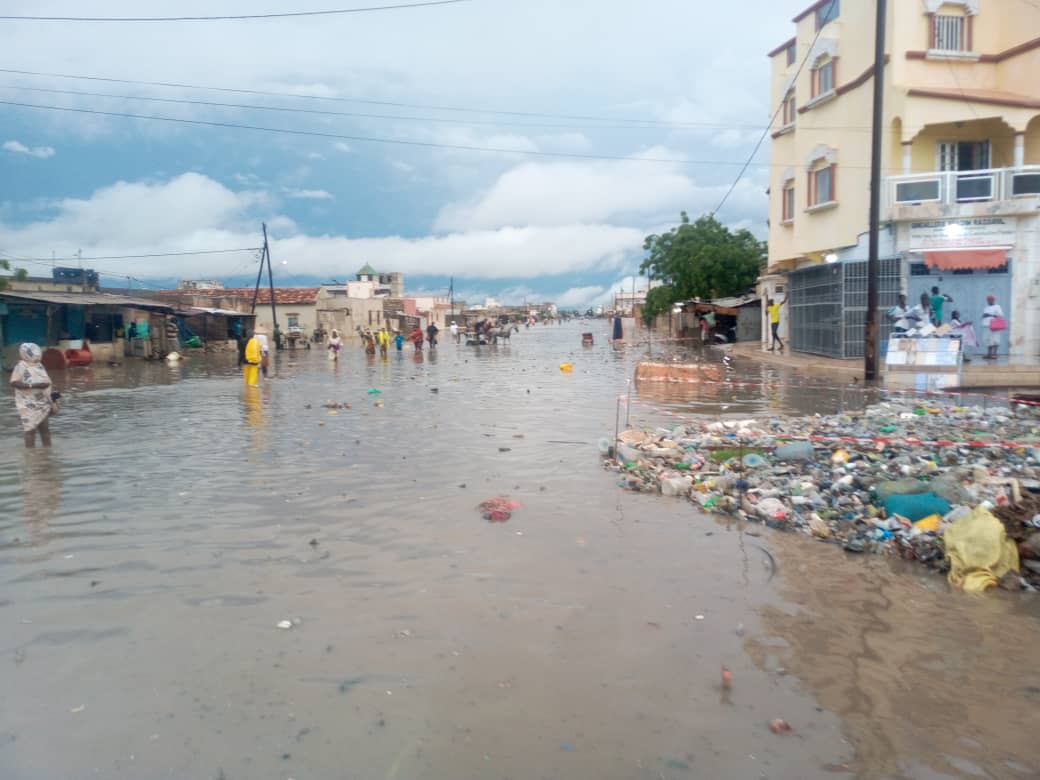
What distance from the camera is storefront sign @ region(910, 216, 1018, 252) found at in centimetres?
2062

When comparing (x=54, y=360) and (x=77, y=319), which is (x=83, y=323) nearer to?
(x=77, y=319)

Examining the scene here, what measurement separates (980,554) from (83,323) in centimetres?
3679

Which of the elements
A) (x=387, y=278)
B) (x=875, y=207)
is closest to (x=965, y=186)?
(x=875, y=207)

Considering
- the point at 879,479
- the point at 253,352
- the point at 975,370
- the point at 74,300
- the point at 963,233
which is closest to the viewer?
the point at 879,479

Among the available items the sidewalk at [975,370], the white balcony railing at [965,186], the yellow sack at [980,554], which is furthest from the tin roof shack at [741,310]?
the yellow sack at [980,554]

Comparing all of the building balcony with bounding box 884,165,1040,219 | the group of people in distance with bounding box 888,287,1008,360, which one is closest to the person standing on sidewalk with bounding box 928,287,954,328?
the group of people in distance with bounding box 888,287,1008,360

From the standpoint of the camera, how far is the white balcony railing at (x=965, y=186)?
20484 millimetres

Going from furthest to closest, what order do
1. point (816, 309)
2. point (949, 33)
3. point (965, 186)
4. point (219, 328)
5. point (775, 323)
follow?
1. point (219, 328)
2. point (775, 323)
3. point (816, 309)
4. point (949, 33)
5. point (965, 186)

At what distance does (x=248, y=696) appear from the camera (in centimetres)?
395

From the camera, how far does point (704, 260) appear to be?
146 ft

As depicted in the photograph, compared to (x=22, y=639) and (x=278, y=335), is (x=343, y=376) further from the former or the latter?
(x=278, y=335)

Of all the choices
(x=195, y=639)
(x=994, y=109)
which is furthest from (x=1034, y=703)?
(x=994, y=109)

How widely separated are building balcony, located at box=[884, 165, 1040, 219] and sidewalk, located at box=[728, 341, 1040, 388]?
12.8 feet

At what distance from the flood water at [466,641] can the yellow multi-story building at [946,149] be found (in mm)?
16620
